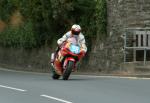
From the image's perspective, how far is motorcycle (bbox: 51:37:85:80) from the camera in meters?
20.3

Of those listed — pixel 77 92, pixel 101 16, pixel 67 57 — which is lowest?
pixel 77 92

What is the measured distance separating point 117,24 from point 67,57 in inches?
286

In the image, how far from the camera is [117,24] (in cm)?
2745

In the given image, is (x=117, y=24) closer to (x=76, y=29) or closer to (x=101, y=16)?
(x=101, y=16)

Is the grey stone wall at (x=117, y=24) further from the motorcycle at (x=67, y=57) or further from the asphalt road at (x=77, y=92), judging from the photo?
the asphalt road at (x=77, y=92)

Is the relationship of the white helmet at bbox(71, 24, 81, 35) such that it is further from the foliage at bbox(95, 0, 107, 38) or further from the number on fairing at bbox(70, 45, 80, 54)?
the foliage at bbox(95, 0, 107, 38)

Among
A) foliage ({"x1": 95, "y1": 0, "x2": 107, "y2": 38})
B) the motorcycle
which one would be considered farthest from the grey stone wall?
the motorcycle

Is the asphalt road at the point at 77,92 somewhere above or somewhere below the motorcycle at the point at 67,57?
below

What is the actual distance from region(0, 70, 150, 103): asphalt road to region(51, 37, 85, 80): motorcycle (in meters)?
0.82

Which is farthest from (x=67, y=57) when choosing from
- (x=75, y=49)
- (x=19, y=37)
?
(x=19, y=37)

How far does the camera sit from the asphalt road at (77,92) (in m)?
14.8

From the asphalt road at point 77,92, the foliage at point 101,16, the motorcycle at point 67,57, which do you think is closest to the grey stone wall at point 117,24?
the foliage at point 101,16

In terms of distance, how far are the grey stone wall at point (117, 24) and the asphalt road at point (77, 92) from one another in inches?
291

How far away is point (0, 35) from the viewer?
40.8 meters
